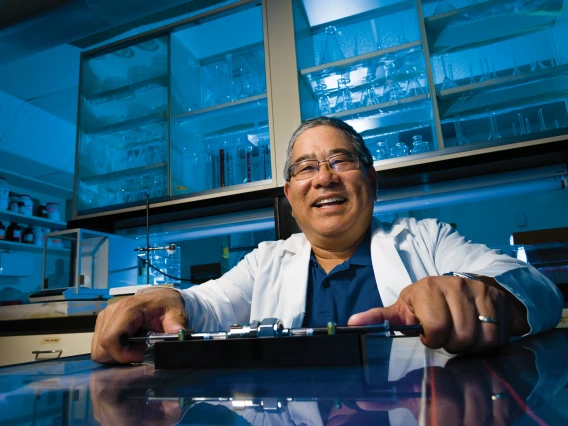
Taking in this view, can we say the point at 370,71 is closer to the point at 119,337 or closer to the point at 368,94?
the point at 368,94

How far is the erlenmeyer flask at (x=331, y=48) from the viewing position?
2.37 m

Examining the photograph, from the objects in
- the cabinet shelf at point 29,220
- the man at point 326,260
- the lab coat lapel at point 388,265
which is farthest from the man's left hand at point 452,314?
the cabinet shelf at point 29,220

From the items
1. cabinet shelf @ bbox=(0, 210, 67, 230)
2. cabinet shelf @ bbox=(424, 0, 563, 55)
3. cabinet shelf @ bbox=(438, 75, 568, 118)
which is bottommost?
cabinet shelf @ bbox=(438, 75, 568, 118)

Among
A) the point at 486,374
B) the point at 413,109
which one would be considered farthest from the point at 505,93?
the point at 486,374

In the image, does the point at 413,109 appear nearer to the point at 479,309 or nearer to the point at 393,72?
the point at 393,72

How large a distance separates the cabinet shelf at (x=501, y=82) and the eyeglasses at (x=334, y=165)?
87 centimetres

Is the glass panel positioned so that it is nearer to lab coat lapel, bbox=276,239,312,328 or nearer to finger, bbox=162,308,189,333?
lab coat lapel, bbox=276,239,312,328

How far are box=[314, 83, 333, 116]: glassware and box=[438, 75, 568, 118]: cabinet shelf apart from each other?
61 cm

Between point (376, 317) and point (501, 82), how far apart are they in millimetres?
1709

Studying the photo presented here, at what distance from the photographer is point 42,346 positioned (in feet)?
6.06

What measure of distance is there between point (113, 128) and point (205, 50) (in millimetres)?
773

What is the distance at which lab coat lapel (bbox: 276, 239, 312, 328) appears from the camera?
43.5 inches

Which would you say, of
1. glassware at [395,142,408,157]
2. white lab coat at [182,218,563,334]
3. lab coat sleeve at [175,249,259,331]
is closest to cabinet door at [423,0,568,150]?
glassware at [395,142,408,157]

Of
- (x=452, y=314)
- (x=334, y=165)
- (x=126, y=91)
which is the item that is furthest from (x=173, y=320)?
(x=126, y=91)
